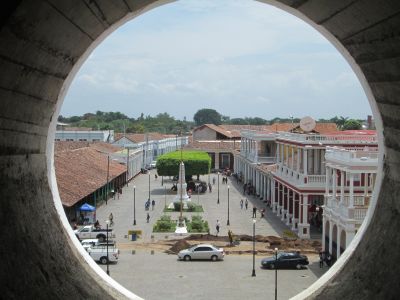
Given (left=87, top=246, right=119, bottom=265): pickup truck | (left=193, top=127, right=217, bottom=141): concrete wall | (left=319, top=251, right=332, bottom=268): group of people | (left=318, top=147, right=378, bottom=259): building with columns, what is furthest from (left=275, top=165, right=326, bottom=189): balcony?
(left=193, top=127, right=217, bottom=141): concrete wall

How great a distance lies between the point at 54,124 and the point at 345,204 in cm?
2049

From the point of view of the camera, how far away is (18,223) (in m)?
5.43

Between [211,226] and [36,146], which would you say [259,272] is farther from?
[36,146]

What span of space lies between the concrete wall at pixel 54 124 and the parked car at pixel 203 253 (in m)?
19.3

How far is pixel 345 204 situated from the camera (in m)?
25.3

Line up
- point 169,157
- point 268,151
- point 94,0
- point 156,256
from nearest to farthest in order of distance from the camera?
point 94,0 → point 156,256 → point 169,157 → point 268,151

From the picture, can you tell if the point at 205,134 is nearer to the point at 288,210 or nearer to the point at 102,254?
the point at 288,210

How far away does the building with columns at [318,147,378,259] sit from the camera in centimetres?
2408

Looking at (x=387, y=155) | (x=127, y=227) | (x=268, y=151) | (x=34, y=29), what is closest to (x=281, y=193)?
(x=127, y=227)

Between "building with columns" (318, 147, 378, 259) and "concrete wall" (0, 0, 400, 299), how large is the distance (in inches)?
690

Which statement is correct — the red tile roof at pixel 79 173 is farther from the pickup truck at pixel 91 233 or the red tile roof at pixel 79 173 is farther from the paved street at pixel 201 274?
the paved street at pixel 201 274

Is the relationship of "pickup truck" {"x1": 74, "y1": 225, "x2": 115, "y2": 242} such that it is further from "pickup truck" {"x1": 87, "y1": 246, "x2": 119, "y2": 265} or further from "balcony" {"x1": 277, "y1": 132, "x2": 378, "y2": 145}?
"balcony" {"x1": 277, "y1": 132, "x2": 378, "y2": 145}

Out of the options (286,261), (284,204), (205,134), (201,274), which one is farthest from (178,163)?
(205,134)

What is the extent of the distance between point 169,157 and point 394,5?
1868 inches
